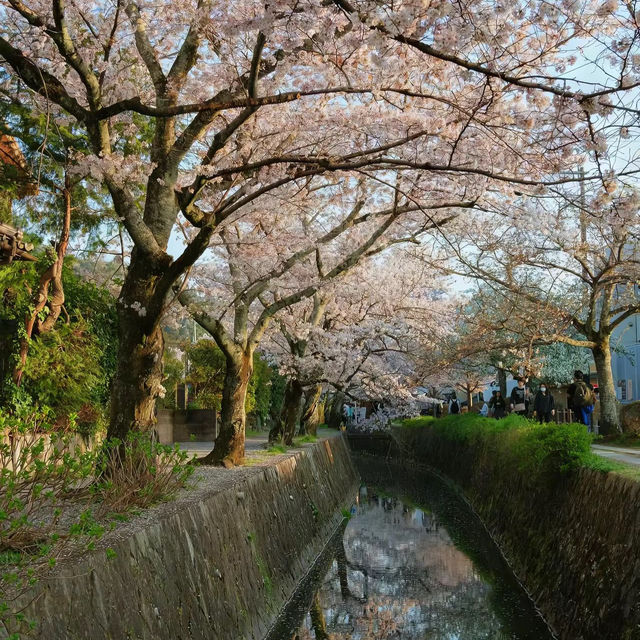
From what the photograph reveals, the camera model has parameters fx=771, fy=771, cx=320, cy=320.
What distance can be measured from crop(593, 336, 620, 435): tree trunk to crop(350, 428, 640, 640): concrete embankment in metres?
5.97

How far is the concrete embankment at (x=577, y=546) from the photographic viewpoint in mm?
7191

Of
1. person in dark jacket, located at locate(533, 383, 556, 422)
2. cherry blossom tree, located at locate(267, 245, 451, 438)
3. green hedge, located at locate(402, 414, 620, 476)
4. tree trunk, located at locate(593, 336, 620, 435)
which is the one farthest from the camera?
cherry blossom tree, located at locate(267, 245, 451, 438)

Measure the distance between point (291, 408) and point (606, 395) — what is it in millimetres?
8460

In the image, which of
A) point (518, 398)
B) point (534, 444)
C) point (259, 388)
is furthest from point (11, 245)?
point (259, 388)

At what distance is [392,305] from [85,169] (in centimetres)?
1680

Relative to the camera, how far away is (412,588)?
1191 centimetres

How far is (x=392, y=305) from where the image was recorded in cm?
2544

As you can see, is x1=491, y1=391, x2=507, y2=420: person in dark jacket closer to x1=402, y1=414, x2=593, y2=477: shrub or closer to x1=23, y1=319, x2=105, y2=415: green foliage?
x1=402, y1=414, x2=593, y2=477: shrub

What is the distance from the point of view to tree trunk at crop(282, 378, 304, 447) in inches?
809

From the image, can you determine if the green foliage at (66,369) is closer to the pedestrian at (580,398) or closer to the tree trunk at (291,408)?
the tree trunk at (291,408)

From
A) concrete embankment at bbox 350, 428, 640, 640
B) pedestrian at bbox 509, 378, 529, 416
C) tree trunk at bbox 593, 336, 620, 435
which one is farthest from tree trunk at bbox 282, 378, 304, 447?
tree trunk at bbox 593, 336, 620, 435

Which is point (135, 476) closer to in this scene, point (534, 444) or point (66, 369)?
point (66, 369)

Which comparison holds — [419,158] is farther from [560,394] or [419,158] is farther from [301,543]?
[560,394]

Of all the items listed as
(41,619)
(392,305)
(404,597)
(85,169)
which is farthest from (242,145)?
(392,305)
